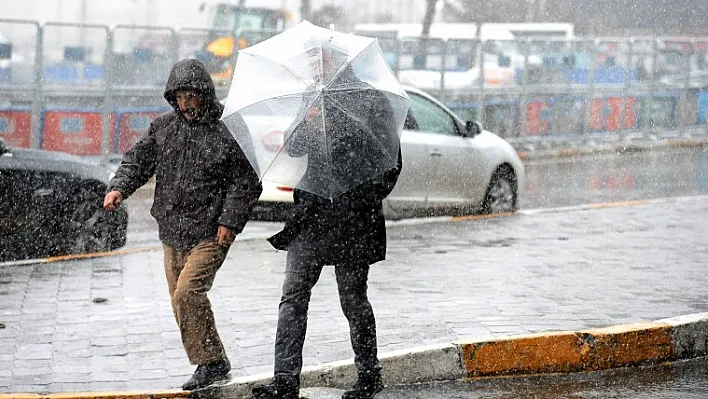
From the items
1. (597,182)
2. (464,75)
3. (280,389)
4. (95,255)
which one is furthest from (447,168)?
(464,75)

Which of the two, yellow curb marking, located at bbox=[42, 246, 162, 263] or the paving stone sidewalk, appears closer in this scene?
the paving stone sidewalk

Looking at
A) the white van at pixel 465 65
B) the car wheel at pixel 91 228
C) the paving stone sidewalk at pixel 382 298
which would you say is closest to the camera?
the paving stone sidewalk at pixel 382 298

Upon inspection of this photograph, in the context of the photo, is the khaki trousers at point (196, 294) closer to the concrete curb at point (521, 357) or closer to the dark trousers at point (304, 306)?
the concrete curb at point (521, 357)

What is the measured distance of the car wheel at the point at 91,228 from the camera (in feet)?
33.1

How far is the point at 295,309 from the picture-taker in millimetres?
5434

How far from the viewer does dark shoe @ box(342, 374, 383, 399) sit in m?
5.52

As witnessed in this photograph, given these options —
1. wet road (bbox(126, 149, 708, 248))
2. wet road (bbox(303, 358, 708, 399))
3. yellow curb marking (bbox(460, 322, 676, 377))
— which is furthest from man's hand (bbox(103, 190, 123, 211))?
wet road (bbox(126, 149, 708, 248))

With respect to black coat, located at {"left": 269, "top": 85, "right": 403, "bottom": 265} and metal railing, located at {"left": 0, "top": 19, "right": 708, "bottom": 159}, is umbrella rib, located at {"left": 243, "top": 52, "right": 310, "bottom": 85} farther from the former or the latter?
metal railing, located at {"left": 0, "top": 19, "right": 708, "bottom": 159}

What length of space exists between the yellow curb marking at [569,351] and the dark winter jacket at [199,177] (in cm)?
149

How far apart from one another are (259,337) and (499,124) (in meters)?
14.9

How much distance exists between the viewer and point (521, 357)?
6230 mm

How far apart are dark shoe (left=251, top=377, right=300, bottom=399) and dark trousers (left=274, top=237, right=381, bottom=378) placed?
0.03 metres

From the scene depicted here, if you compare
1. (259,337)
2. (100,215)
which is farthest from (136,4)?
(259,337)

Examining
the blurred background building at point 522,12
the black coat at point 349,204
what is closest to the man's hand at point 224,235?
the black coat at point 349,204
